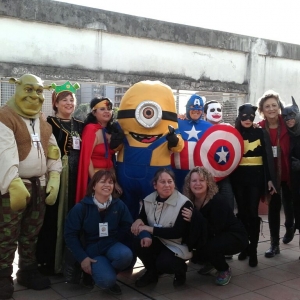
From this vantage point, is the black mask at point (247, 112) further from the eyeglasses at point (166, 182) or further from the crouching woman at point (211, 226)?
the eyeglasses at point (166, 182)

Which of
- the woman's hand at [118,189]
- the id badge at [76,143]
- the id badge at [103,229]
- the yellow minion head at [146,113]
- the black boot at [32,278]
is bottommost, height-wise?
the black boot at [32,278]

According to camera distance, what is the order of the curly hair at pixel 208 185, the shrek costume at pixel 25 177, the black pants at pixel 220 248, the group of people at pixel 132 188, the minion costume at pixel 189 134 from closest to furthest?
the shrek costume at pixel 25 177 → the group of people at pixel 132 188 → the black pants at pixel 220 248 → the curly hair at pixel 208 185 → the minion costume at pixel 189 134

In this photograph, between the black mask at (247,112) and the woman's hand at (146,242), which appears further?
the black mask at (247,112)

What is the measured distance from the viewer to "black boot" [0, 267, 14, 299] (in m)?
3.60

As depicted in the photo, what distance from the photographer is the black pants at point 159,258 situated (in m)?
3.85

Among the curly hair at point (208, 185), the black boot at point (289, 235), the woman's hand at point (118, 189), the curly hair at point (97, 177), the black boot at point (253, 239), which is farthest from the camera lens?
the black boot at point (289, 235)

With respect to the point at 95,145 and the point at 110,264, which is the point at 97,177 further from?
the point at 110,264

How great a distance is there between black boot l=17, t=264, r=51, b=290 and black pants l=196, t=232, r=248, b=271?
1381mm

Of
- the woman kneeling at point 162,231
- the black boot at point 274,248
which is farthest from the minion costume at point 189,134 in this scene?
the black boot at point 274,248

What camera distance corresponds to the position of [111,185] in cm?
387

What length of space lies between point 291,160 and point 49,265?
267 centimetres

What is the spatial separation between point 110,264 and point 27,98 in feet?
5.10

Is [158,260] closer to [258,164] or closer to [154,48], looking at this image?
[258,164]

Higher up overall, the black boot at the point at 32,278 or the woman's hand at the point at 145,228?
the woman's hand at the point at 145,228
